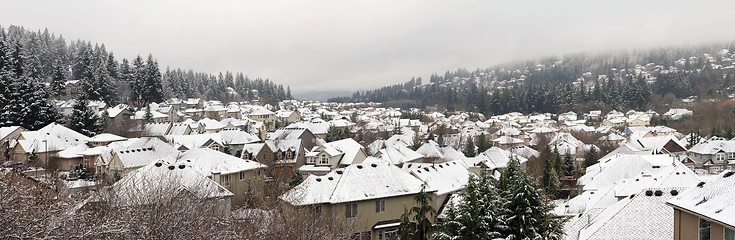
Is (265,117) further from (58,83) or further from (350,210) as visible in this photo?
(350,210)

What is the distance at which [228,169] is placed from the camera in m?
34.5

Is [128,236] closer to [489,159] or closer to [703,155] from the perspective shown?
[489,159]

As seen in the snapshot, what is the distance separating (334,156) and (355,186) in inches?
831

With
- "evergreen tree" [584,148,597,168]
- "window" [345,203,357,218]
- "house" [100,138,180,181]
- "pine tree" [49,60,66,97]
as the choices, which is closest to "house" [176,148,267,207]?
"house" [100,138,180,181]

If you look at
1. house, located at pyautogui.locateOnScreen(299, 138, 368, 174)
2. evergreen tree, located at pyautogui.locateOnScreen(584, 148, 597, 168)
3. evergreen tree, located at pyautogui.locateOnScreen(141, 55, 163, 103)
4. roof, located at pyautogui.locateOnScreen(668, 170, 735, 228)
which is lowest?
evergreen tree, located at pyautogui.locateOnScreen(584, 148, 597, 168)

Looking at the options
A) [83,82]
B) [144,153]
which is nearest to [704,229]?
[144,153]

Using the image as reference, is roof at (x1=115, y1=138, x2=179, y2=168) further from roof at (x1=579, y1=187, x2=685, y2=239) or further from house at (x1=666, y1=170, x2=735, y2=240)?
house at (x1=666, y1=170, x2=735, y2=240)

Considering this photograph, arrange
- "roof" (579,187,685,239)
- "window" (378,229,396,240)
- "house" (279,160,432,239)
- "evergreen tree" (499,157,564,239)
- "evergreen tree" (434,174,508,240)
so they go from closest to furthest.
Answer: "evergreen tree" (499,157,564,239), "evergreen tree" (434,174,508,240), "roof" (579,187,685,239), "house" (279,160,432,239), "window" (378,229,396,240)

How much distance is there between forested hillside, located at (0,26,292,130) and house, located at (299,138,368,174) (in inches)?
1052

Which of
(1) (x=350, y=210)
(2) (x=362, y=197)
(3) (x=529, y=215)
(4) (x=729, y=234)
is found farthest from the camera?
(2) (x=362, y=197)

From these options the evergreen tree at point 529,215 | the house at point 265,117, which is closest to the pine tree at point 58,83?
the house at point 265,117

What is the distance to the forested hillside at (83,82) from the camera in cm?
4928

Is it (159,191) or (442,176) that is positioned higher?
(159,191)

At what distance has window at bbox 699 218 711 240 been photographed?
13.5m
